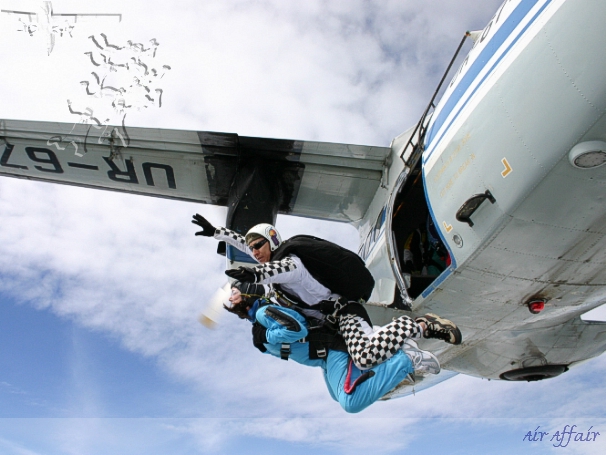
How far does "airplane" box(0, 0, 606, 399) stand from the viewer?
4.19 metres

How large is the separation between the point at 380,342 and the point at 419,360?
0.34 m

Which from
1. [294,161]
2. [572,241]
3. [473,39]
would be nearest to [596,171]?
[572,241]

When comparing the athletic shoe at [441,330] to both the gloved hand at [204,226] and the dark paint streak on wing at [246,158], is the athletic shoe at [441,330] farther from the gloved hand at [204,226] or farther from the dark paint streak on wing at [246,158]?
the dark paint streak on wing at [246,158]

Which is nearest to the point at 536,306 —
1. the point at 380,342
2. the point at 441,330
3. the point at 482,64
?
the point at 441,330

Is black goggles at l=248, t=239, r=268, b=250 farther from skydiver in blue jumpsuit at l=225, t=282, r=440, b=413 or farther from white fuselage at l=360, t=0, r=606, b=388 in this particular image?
white fuselage at l=360, t=0, r=606, b=388

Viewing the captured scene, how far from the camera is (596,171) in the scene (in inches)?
166

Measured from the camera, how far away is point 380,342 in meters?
3.62

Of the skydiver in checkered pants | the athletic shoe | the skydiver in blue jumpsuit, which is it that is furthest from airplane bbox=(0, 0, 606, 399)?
the skydiver in blue jumpsuit

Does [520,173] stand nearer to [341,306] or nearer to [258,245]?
[341,306]

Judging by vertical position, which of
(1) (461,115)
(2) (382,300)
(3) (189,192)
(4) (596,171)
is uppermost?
(4) (596,171)

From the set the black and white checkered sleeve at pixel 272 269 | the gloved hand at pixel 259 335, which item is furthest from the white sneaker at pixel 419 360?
the gloved hand at pixel 259 335

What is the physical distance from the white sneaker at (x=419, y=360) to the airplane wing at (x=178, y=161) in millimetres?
4859

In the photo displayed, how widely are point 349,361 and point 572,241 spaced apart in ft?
8.55

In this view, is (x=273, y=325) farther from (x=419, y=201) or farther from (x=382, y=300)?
(x=419, y=201)
